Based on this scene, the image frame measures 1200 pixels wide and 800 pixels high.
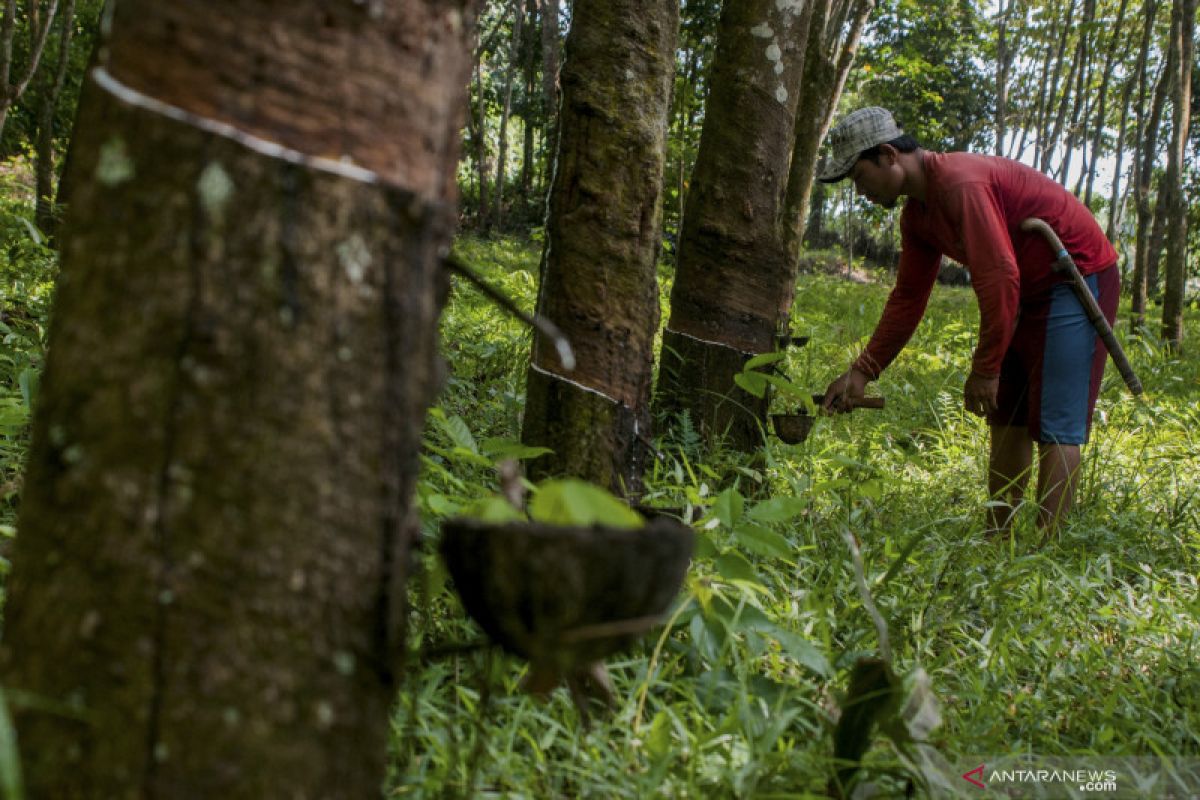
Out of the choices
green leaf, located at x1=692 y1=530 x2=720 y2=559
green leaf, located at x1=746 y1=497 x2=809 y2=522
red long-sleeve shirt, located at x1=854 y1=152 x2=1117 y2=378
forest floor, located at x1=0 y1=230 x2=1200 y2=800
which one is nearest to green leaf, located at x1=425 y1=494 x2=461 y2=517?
forest floor, located at x1=0 y1=230 x2=1200 y2=800

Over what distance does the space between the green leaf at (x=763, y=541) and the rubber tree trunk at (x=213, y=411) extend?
949 mm

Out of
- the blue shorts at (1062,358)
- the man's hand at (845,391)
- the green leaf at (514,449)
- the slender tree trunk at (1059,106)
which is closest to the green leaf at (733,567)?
the green leaf at (514,449)

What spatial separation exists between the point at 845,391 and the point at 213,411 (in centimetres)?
296

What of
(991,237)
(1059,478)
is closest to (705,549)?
(991,237)

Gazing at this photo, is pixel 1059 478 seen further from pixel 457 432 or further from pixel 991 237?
pixel 457 432

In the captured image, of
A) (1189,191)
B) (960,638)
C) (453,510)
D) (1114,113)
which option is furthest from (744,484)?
(1114,113)

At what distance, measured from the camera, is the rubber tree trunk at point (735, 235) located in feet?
10.4

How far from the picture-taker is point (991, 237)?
315 centimetres

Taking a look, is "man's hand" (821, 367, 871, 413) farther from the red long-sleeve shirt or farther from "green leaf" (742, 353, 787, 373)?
"green leaf" (742, 353, 787, 373)

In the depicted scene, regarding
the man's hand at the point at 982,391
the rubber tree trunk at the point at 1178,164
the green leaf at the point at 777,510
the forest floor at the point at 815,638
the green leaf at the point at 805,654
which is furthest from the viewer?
the rubber tree trunk at the point at 1178,164

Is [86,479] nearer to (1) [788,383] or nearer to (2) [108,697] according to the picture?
(2) [108,697]

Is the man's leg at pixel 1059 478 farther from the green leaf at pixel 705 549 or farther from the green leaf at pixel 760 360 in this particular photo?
the green leaf at pixel 705 549

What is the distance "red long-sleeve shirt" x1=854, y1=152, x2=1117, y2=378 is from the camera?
316 centimetres

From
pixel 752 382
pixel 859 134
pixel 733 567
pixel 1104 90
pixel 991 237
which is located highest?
pixel 1104 90
